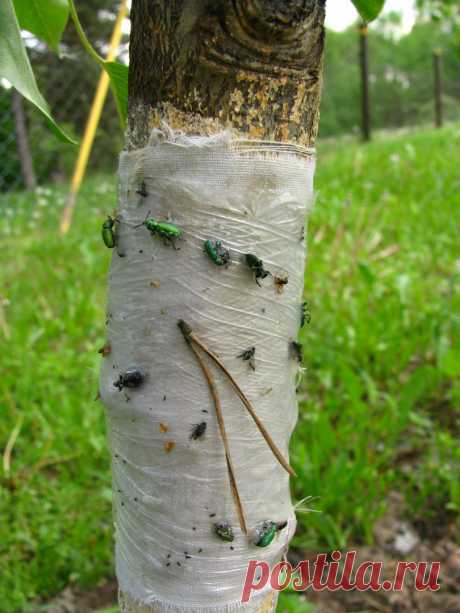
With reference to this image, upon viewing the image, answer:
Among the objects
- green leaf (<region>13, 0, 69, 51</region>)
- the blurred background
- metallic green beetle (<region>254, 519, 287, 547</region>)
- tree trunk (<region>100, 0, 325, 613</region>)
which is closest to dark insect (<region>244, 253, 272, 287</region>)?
tree trunk (<region>100, 0, 325, 613</region>)

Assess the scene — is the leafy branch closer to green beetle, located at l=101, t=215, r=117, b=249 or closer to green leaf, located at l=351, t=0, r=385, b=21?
green leaf, located at l=351, t=0, r=385, b=21

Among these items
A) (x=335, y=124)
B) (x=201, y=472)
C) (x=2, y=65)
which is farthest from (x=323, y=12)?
(x=335, y=124)

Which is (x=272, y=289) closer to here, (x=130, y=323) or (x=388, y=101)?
(x=130, y=323)


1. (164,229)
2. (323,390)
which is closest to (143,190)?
(164,229)

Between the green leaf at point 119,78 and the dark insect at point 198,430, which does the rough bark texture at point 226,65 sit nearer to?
the green leaf at point 119,78

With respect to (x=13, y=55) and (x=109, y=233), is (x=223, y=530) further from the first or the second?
(x=13, y=55)

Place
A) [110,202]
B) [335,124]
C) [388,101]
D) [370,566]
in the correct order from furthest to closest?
[388,101], [335,124], [110,202], [370,566]
